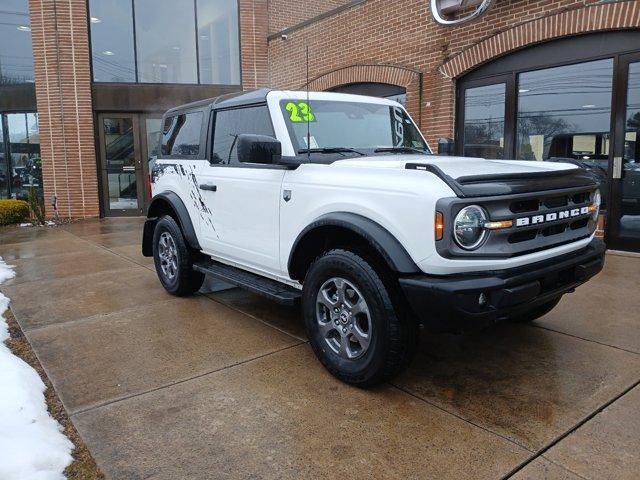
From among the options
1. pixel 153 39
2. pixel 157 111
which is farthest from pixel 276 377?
pixel 153 39

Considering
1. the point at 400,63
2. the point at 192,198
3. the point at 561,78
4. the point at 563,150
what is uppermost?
the point at 400,63

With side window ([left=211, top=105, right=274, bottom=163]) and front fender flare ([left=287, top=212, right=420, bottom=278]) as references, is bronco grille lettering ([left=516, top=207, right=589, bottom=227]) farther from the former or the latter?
side window ([left=211, top=105, right=274, bottom=163])

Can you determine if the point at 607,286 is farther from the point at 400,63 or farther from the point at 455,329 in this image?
the point at 400,63

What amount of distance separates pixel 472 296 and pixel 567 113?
5.94m

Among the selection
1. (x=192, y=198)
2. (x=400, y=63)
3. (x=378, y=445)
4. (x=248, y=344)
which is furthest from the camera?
(x=400, y=63)

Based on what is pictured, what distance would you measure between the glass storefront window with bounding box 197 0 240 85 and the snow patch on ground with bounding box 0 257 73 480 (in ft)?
36.7

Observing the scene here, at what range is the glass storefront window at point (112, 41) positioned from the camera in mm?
12719

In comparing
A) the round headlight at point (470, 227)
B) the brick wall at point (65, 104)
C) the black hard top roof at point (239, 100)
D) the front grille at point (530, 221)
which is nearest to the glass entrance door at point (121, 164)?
the brick wall at point (65, 104)

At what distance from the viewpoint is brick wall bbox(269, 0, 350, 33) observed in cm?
1383

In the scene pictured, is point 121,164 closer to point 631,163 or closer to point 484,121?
point 484,121

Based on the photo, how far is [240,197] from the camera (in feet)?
14.0

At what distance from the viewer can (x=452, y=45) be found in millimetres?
8656

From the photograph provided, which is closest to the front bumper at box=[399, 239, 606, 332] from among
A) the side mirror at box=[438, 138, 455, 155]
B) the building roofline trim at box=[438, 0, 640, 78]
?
the side mirror at box=[438, 138, 455, 155]

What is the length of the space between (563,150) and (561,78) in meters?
1.02
